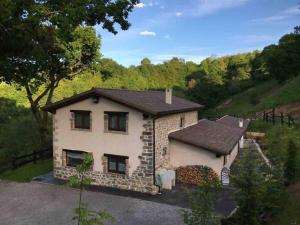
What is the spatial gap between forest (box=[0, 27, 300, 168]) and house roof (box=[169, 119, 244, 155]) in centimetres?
1157

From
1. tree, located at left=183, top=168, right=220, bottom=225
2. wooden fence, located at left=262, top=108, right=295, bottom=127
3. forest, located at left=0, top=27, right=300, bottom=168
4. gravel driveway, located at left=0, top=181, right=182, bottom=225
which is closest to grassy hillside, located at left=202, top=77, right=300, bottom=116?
forest, located at left=0, top=27, right=300, bottom=168

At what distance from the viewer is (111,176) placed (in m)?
19.0

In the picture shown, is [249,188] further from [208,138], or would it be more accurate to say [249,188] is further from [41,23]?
[41,23]

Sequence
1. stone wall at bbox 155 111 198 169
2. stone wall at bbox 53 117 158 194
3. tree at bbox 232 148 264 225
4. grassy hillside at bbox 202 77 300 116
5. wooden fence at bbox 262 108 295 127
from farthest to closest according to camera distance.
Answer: grassy hillside at bbox 202 77 300 116 → wooden fence at bbox 262 108 295 127 → stone wall at bbox 155 111 198 169 → stone wall at bbox 53 117 158 194 → tree at bbox 232 148 264 225

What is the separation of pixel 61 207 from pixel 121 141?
4.79 meters

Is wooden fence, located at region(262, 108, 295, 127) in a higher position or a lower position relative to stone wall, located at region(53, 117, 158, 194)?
higher

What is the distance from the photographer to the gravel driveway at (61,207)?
14406 mm

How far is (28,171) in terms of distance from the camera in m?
22.7

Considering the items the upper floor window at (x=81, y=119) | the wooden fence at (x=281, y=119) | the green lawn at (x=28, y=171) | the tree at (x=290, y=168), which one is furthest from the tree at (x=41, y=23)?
the wooden fence at (x=281, y=119)

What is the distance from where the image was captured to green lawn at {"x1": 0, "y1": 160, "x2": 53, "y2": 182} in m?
21.4

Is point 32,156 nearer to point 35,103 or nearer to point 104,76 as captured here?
point 35,103

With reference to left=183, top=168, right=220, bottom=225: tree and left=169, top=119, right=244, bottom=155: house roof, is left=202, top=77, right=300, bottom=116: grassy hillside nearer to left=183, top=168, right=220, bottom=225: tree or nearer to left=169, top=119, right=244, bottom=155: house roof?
left=169, top=119, right=244, bottom=155: house roof

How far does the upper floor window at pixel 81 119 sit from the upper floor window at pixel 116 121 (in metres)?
1.33

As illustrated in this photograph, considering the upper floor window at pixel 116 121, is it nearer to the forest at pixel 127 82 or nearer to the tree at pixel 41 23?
the tree at pixel 41 23
